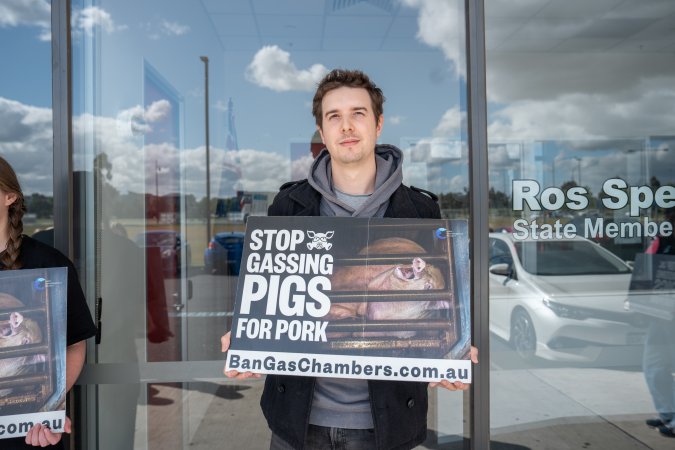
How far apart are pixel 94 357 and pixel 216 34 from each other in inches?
99.1

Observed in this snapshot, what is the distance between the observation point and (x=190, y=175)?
3.84 meters

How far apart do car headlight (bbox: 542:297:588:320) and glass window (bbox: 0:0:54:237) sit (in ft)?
9.38

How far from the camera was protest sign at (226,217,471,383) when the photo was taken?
151 cm

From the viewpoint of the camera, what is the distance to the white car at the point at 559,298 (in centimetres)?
323

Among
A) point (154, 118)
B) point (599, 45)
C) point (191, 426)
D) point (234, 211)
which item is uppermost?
point (599, 45)

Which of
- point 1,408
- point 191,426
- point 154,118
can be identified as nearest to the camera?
point 1,408

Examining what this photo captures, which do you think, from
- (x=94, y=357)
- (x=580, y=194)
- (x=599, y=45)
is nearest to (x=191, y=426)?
(x=94, y=357)

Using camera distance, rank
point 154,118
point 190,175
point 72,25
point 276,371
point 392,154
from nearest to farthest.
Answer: point 276,371
point 392,154
point 72,25
point 154,118
point 190,175

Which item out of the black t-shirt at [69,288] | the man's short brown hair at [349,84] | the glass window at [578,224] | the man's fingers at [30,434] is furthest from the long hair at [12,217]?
the glass window at [578,224]

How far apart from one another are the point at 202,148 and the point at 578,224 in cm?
255

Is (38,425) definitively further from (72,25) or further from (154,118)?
(154,118)

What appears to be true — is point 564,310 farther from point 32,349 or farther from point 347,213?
point 32,349

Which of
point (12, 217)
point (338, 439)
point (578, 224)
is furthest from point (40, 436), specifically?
point (578, 224)

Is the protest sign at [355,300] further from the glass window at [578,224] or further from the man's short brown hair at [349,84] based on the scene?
the glass window at [578,224]
